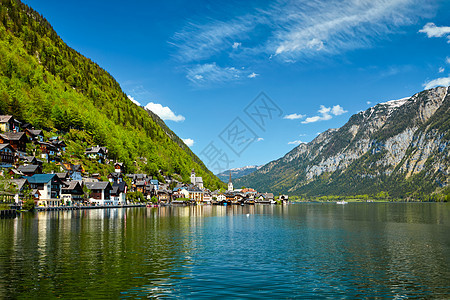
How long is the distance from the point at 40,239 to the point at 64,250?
1128 cm

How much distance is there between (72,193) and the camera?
6009 inches

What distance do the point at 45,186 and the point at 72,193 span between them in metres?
19.3

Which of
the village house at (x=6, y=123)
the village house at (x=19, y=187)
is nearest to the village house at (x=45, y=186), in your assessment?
the village house at (x=19, y=187)

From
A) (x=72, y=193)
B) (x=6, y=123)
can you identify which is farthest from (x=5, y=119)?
(x=72, y=193)

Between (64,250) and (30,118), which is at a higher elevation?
(30,118)

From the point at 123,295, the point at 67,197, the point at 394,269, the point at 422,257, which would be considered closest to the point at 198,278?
the point at 123,295

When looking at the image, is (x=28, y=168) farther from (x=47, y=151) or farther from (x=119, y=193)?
(x=119, y=193)

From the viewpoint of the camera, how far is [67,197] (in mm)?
149750

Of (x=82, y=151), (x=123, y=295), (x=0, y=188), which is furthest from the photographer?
(x=82, y=151)

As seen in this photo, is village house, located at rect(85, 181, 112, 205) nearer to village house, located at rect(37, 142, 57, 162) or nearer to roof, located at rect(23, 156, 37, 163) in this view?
village house, located at rect(37, 142, 57, 162)

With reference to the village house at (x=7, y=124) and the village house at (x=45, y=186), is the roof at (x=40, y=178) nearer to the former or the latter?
the village house at (x=45, y=186)

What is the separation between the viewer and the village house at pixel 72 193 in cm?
14815

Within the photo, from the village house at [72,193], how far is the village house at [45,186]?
8.69 m

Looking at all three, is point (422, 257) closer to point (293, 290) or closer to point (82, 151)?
point (293, 290)
